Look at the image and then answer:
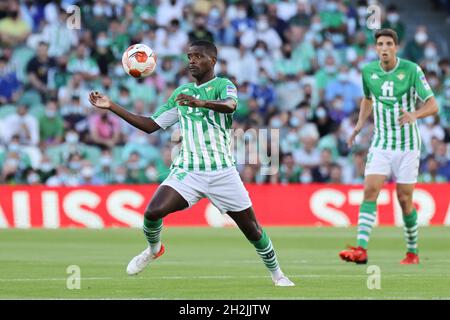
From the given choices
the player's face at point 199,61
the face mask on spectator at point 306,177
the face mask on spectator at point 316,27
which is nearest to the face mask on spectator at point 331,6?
the face mask on spectator at point 316,27

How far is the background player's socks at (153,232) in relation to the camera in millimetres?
11742

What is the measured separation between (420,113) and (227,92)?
3584 millimetres

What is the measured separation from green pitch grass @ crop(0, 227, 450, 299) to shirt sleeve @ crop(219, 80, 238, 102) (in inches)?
71.0

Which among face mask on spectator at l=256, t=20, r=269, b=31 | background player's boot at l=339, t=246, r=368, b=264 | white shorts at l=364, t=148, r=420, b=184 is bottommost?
background player's boot at l=339, t=246, r=368, b=264

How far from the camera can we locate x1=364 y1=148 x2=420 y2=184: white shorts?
1482 cm

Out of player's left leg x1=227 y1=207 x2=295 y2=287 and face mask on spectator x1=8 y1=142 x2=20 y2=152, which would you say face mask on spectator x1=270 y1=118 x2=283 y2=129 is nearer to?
face mask on spectator x1=8 y1=142 x2=20 y2=152

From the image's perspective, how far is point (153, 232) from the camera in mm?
11906

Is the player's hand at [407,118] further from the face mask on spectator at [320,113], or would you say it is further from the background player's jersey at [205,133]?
the face mask on spectator at [320,113]

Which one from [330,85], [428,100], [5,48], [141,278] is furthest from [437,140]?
[141,278]

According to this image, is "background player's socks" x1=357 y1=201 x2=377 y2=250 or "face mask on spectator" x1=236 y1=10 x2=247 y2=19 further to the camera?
"face mask on spectator" x1=236 y1=10 x2=247 y2=19

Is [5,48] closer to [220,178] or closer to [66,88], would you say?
[66,88]

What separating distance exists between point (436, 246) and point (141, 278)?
273 inches

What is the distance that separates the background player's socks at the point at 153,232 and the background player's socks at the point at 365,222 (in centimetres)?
340

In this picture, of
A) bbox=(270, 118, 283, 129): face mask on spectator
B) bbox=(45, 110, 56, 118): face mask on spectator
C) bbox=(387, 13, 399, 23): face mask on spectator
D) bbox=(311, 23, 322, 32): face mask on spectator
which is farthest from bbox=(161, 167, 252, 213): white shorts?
bbox=(387, 13, 399, 23): face mask on spectator
